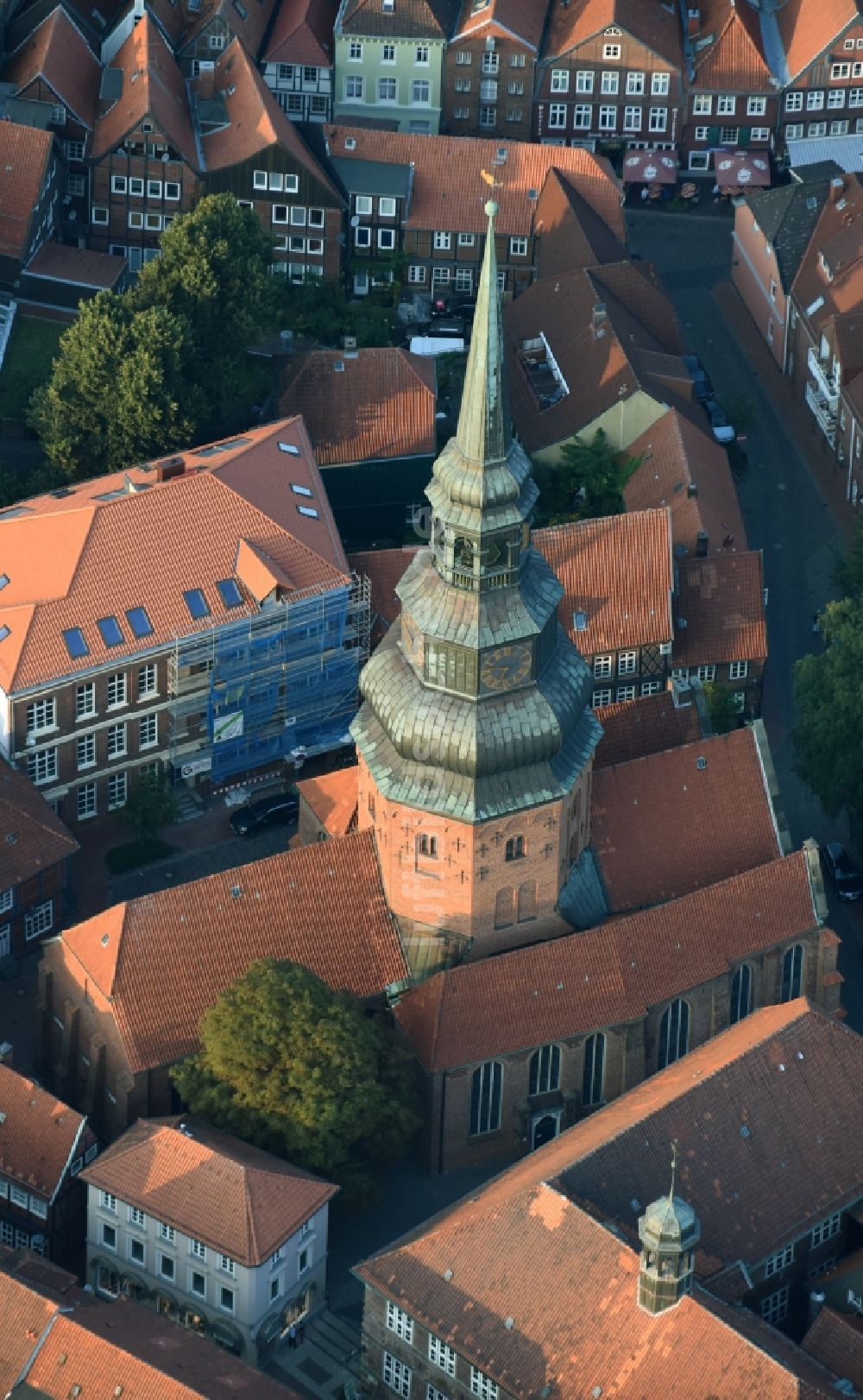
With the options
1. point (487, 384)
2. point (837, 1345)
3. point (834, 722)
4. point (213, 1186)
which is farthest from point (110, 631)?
point (837, 1345)

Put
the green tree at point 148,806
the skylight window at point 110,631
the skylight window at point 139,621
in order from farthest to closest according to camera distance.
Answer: the green tree at point 148,806 → the skylight window at point 139,621 → the skylight window at point 110,631

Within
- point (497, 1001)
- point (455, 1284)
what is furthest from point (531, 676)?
point (455, 1284)

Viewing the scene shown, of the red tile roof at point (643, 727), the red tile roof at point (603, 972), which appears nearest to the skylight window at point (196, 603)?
the red tile roof at point (643, 727)

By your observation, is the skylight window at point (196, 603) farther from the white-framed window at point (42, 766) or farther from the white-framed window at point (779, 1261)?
the white-framed window at point (779, 1261)

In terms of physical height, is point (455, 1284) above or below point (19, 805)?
below

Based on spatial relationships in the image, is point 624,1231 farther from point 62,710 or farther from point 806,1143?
point 62,710

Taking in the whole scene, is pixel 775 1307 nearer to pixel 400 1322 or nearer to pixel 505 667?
pixel 400 1322

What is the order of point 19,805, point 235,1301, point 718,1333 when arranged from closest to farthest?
1. point 718,1333
2. point 235,1301
3. point 19,805
